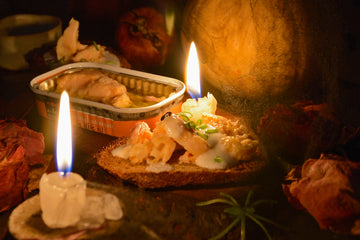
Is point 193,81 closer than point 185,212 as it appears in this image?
No

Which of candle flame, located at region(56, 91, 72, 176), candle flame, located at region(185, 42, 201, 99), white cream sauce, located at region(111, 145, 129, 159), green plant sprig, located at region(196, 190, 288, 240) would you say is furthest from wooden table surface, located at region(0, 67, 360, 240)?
candle flame, located at region(185, 42, 201, 99)

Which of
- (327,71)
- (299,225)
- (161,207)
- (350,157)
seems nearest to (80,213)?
(161,207)

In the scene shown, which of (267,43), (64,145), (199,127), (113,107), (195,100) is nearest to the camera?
(64,145)

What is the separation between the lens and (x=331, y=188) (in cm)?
194

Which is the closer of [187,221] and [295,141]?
[187,221]

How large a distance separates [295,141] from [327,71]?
0.98m

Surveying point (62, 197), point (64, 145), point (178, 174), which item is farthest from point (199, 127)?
point (62, 197)

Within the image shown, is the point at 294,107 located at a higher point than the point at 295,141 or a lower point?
higher

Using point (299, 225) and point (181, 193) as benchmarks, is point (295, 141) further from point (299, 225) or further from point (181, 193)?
point (181, 193)

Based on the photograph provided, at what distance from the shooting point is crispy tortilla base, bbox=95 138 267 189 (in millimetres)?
2289

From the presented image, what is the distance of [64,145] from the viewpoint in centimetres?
184

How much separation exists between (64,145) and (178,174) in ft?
2.51

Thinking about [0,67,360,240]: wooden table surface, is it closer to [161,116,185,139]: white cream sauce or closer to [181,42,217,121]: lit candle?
[161,116,185,139]: white cream sauce

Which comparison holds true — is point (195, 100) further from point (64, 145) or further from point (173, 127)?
point (64, 145)
